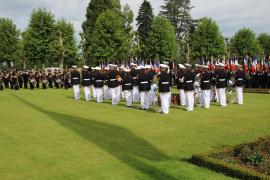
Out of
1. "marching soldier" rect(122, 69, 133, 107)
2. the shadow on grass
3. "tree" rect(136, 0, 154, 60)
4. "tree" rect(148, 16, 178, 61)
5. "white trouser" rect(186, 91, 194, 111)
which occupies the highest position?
"tree" rect(136, 0, 154, 60)

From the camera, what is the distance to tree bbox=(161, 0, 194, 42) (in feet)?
285

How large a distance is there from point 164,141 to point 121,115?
6124 millimetres

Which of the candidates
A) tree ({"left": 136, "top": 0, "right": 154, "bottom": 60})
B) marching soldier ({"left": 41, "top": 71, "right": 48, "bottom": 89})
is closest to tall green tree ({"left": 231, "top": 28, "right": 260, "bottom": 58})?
tree ({"left": 136, "top": 0, "right": 154, "bottom": 60})

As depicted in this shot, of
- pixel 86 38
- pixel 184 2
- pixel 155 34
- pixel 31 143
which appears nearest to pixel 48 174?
pixel 31 143

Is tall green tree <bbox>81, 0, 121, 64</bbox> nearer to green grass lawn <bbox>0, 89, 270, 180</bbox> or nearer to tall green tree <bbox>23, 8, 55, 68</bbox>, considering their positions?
tall green tree <bbox>23, 8, 55, 68</bbox>

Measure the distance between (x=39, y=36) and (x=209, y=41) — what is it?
2830 centimetres

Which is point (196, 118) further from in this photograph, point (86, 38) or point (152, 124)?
point (86, 38)

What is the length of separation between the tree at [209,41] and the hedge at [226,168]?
5570 centimetres

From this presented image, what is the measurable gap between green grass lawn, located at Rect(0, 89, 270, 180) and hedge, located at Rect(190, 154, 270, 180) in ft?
0.54

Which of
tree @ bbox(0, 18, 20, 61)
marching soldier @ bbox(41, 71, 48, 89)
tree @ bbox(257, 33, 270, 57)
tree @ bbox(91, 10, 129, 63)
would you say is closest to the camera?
marching soldier @ bbox(41, 71, 48, 89)

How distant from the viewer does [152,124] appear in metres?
14.7

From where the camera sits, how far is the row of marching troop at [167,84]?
18172 mm

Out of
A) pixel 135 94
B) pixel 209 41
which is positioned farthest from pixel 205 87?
pixel 209 41

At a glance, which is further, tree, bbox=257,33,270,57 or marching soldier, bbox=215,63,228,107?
tree, bbox=257,33,270,57
